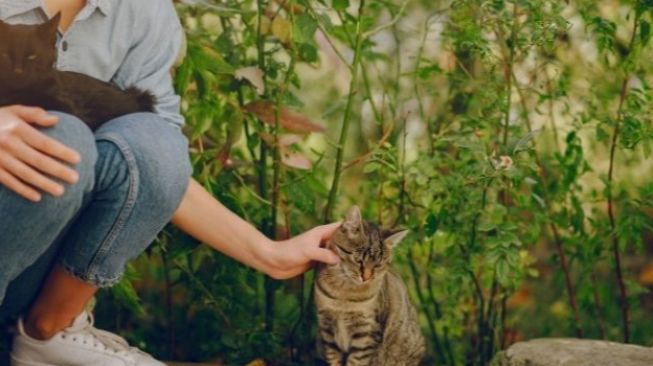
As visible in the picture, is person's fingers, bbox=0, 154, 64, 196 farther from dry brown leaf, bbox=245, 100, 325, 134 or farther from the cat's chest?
dry brown leaf, bbox=245, 100, 325, 134

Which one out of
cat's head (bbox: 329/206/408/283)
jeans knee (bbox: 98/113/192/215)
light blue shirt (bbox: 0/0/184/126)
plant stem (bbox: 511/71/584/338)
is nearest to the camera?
jeans knee (bbox: 98/113/192/215)

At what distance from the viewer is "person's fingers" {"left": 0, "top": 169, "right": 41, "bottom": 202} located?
7.13 ft

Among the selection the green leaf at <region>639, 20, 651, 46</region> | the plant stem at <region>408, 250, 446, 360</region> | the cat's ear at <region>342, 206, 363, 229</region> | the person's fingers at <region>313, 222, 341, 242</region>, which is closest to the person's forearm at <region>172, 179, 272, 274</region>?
the person's fingers at <region>313, 222, 341, 242</region>

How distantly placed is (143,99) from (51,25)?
0.85 ft

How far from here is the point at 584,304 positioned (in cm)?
351

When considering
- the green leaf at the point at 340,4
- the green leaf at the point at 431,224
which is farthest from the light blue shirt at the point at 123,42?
the green leaf at the point at 431,224

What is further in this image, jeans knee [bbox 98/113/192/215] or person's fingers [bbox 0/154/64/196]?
jeans knee [bbox 98/113/192/215]

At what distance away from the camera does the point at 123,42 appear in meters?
2.66

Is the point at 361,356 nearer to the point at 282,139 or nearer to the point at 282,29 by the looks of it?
the point at 282,139

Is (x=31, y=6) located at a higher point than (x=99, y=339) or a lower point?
higher

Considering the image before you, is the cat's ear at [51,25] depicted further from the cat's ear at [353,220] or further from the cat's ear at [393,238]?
the cat's ear at [393,238]

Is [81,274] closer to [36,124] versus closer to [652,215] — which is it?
[36,124]

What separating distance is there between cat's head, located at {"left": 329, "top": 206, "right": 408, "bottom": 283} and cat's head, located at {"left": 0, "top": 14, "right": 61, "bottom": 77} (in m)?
0.78

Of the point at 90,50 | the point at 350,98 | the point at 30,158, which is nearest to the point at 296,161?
the point at 350,98
